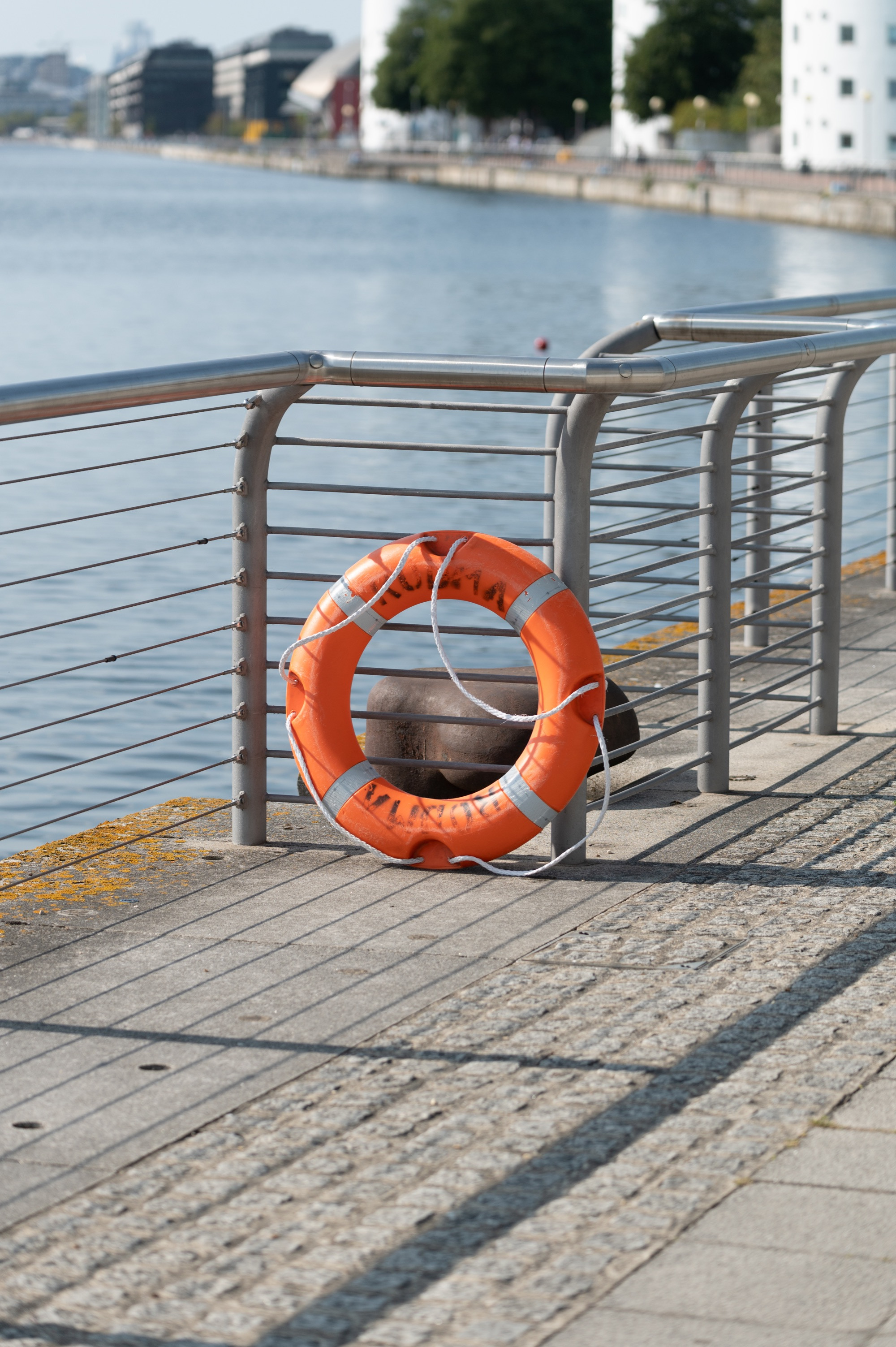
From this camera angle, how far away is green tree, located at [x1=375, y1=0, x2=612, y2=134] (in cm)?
11131

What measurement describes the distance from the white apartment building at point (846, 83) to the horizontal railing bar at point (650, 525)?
3239 inches

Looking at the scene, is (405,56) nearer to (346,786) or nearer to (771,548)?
(771,548)

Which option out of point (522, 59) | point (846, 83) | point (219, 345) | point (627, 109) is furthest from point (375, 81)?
point (219, 345)

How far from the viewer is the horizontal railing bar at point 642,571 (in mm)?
4316

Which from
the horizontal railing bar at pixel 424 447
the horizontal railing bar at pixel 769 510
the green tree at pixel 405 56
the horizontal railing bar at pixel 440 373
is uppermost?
the green tree at pixel 405 56

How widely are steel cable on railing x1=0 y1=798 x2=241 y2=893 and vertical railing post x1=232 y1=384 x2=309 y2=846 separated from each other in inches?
2.4

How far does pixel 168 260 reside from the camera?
51438mm

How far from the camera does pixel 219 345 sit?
28.2 m

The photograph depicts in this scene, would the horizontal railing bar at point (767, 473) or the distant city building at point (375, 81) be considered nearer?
the horizontal railing bar at point (767, 473)

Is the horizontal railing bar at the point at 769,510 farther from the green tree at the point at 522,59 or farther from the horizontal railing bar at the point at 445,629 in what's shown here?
the green tree at the point at 522,59

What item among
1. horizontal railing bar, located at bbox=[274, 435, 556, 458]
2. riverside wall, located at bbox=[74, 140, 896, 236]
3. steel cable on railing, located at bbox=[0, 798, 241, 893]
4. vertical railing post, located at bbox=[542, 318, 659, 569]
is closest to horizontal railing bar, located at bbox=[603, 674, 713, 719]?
vertical railing post, located at bbox=[542, 318, 659, 569]

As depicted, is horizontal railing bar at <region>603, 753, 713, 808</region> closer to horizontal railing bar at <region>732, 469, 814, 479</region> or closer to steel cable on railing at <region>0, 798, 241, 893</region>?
horizontal railing bar at <region>732, 469, 814, 479</region>

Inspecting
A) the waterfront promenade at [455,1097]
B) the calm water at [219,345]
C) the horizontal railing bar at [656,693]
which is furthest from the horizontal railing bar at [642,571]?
the calm water at [219,345]

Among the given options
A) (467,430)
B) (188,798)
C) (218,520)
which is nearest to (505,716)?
(188,798)
